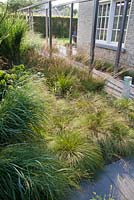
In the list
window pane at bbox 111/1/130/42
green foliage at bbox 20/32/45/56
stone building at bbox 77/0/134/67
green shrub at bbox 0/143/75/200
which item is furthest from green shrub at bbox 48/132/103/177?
window pane at bbox 111/1/130/42

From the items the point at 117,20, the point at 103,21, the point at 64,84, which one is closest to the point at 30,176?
the point at 64,84

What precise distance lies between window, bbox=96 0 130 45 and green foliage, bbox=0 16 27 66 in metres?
4.20

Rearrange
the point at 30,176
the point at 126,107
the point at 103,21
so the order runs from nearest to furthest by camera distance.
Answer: the point at 30,176
the point at 126,107
the point at 103,21

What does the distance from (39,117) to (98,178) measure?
0.84 metres

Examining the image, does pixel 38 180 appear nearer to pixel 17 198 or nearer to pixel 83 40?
pixel 17 198

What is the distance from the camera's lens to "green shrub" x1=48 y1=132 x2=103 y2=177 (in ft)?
6.22

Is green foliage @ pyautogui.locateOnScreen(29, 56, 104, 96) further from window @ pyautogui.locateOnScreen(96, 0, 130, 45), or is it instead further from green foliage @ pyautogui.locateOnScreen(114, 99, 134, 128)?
window @ pyautogui.locateOnScreen(96, 0, 130, 45)

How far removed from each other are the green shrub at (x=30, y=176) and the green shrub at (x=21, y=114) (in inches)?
7.6

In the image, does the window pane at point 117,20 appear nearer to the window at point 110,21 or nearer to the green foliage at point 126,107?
the window at point 110,21

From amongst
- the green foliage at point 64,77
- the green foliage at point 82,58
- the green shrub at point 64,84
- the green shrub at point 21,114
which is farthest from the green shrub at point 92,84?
the green shrub at point 21,114

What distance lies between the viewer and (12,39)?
352cm

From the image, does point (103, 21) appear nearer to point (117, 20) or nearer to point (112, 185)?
point (117, 20)

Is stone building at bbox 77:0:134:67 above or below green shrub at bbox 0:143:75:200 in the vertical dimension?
above

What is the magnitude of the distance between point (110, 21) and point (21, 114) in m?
6.19
